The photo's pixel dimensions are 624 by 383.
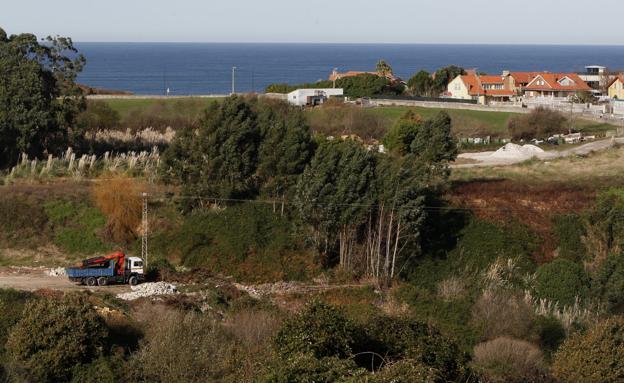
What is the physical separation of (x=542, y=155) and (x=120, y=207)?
21312 mm

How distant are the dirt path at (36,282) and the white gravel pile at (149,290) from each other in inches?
17.4

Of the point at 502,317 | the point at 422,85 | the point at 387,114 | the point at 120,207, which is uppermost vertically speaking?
the point at 422,85

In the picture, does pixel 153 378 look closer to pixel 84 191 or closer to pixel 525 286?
pixel 525 286

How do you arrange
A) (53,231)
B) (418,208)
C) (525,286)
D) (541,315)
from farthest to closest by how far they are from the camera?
(53,231) → (418,208) → (525,286) → (541,315)

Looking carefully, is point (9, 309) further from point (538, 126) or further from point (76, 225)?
point (538, 126)

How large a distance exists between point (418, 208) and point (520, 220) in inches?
193

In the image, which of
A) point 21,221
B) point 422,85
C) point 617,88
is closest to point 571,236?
point 21,221

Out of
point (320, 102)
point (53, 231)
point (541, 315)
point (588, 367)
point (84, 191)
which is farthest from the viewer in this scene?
point (320, 102)

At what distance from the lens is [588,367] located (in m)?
16.0

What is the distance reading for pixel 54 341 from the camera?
1734 centimetres

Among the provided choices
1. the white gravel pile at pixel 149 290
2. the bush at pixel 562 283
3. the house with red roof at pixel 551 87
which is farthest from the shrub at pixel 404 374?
the house with red roof at pixel 551 87

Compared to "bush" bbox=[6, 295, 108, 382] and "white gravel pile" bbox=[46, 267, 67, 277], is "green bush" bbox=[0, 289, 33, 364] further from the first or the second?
"white gravel pile" bbox=[46, 267, 67, 277]

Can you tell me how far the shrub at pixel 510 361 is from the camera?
16109mm

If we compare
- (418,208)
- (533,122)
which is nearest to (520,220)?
(418,208)
